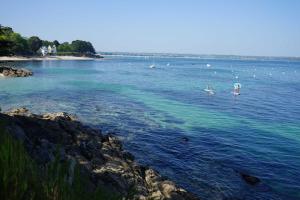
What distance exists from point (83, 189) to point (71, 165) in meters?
0.42

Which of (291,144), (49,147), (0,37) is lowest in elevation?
(291,144)

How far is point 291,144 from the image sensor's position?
3300 centimetres

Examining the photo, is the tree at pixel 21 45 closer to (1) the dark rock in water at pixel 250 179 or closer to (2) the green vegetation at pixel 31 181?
Result: (1) the dark rock in water at pixel 250 179

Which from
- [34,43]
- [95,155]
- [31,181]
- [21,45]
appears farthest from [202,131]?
[34,43]

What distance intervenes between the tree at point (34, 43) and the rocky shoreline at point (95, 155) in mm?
173177

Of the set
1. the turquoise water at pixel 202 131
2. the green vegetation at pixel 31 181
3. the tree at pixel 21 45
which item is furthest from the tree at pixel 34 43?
the green vegetation at pixel 31 181

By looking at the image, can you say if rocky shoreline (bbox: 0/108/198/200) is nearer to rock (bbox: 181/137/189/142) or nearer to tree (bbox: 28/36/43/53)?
rock (bbox: 181/137/189/142)

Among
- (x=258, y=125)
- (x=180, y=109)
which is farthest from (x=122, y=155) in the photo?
(x=180, y=109)

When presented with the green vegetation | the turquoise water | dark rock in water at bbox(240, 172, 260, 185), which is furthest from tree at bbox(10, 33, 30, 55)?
the green vegetation

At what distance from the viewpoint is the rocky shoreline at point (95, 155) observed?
52.5 ft

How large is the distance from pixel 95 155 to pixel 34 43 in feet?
594

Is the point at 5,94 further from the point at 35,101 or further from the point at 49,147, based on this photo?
the point at 49,147

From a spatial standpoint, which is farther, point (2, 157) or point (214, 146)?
point (214, 146)

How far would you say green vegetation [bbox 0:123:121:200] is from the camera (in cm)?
438
